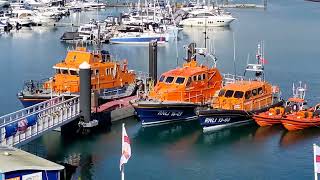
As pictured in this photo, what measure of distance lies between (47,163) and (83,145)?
13196mm

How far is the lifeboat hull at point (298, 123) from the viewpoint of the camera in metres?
38.3

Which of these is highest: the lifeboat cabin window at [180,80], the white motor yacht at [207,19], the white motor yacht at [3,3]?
the white motor yacht at [3,3]

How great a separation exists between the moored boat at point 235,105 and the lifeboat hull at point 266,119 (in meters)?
0.62

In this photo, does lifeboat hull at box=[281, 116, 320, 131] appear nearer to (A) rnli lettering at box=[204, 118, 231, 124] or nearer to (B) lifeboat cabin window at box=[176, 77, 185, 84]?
(A) rnli lettering at box=[204, 118, 231, 124]

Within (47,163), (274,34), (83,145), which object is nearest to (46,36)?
(274,34)

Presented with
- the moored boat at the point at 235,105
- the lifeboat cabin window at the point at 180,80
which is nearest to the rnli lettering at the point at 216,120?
the moored boat at the point at 235,105

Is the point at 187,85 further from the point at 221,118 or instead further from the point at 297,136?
the point at 297,136

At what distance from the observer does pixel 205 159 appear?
34.8m

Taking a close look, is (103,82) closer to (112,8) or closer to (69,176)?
(69,176)

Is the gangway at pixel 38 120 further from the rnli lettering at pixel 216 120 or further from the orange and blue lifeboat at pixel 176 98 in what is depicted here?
the rnli lettering at pixel 216 120

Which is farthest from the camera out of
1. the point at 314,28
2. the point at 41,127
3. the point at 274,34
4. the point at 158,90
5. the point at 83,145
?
the point at 314,28

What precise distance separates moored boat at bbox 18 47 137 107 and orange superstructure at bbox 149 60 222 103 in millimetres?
3635

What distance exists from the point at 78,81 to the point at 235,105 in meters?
9.41

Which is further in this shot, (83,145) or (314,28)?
(314,28)
